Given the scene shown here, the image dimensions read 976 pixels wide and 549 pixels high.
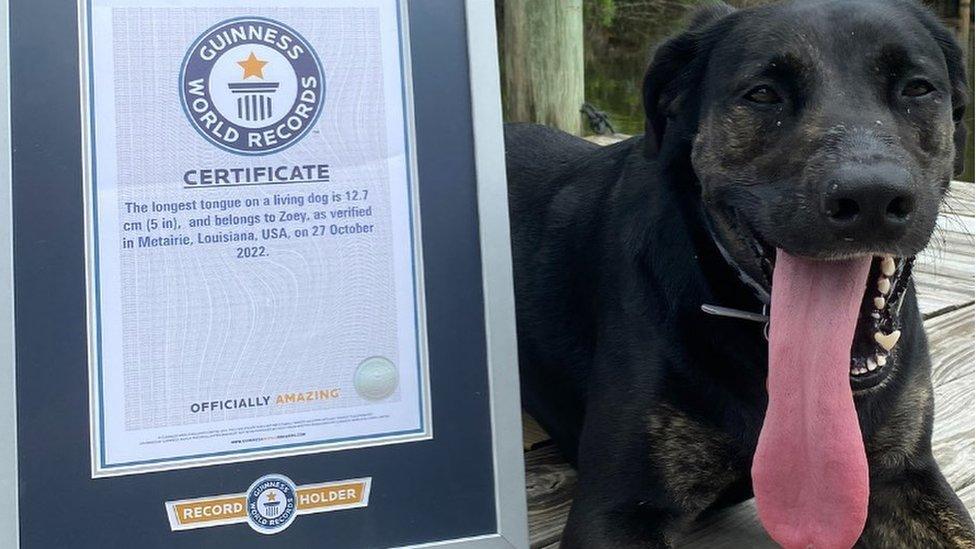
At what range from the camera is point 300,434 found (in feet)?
7.45

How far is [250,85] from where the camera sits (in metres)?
2.21

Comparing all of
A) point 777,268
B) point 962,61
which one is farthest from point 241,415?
point 962,61

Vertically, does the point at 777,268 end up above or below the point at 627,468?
above

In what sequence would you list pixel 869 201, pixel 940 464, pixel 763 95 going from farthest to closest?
pixel 940 464 → pixel 763 95 → pixel 869 201

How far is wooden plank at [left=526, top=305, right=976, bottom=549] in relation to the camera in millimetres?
2754

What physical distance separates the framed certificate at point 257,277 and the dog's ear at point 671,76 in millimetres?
406

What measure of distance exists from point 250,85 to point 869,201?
1.11 metres

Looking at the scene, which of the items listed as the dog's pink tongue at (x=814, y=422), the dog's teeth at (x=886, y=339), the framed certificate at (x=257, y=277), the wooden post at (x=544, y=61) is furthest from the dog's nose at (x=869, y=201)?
the wooden post at (x=544, y=61)

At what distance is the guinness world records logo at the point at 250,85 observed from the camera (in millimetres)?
2199

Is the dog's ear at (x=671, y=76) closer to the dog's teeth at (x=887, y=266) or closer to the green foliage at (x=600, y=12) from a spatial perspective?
the dog's teeth at (x=887, y=266)

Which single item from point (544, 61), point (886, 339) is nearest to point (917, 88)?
point (886, 339)

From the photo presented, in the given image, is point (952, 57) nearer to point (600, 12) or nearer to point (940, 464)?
point (940, 464)

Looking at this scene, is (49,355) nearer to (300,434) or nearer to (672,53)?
(300,434)

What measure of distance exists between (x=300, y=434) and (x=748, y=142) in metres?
1.03
